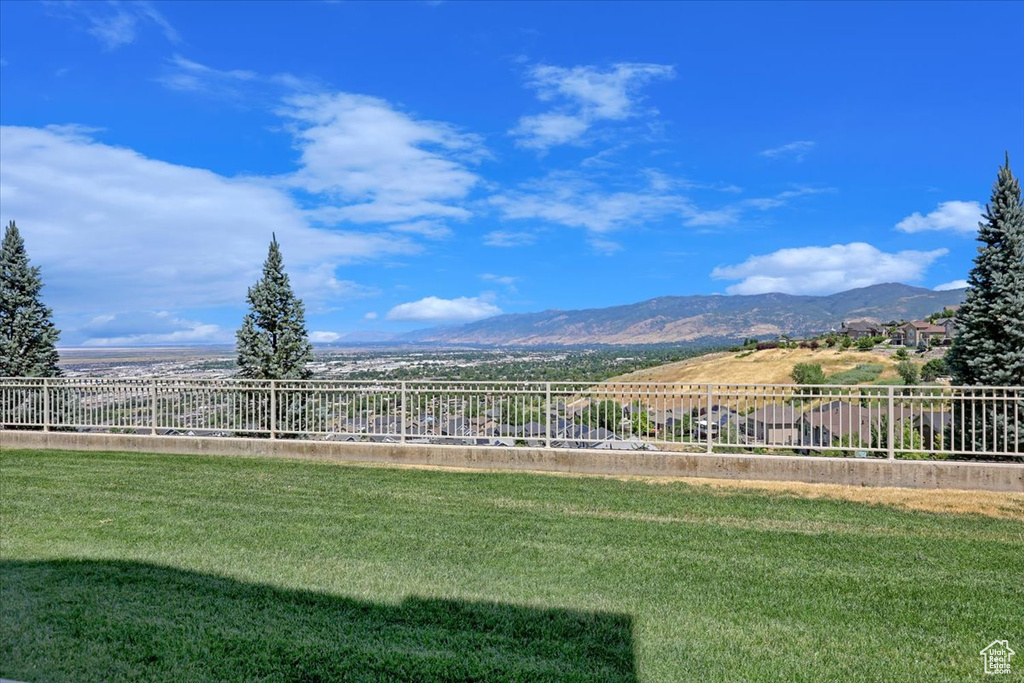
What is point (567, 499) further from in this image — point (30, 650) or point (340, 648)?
point (30, 650)

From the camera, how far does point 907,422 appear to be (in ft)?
31.5

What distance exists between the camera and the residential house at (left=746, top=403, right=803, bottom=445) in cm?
927

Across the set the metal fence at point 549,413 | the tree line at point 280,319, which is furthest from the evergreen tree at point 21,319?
the metal fence at point 549,413

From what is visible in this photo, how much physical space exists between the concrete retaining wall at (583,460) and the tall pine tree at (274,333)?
4726 mm

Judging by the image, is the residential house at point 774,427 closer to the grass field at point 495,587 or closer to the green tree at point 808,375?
the grass field at point 495,587

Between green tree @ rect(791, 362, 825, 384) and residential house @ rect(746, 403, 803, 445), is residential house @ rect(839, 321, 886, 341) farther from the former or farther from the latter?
residential house @ rect(746, 403, 803, 445)

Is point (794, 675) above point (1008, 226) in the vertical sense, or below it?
below

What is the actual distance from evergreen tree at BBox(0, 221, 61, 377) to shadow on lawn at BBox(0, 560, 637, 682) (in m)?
13.8

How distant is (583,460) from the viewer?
31.0 feet

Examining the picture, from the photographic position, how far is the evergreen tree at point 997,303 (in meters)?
13.0

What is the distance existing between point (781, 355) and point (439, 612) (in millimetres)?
65906

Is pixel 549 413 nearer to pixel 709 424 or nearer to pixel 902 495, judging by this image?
pixel 709 424

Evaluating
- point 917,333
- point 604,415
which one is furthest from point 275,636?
point 917,333

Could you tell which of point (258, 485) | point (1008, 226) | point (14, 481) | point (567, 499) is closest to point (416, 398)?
point (258, 485)
